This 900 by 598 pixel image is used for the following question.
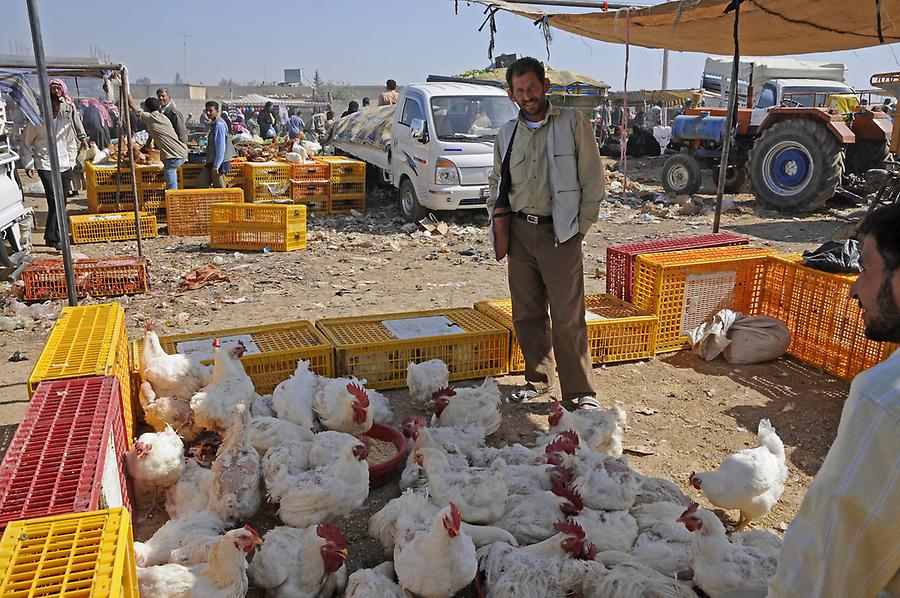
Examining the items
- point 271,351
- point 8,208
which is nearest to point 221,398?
point 271,351

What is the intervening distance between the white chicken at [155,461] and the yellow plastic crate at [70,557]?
1224 mm

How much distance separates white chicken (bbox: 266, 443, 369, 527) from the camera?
2.87 m

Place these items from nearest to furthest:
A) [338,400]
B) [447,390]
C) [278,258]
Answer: [338,400] < [447,390] < [278,258]

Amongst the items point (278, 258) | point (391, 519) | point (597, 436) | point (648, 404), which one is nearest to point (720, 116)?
point (278, 258)

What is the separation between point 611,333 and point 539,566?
2.82m

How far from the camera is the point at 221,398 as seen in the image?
351 cm

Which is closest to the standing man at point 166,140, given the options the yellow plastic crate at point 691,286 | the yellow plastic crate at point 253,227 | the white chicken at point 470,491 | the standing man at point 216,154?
the standing man at point 216,154

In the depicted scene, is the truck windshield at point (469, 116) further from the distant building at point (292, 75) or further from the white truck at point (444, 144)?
the distant building at point (292, 75)

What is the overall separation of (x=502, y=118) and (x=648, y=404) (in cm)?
698

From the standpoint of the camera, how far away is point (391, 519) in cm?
285

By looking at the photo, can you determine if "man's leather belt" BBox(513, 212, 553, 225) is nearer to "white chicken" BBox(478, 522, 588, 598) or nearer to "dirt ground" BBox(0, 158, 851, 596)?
"dirt ground" BBox(0, 158, 851, 596)

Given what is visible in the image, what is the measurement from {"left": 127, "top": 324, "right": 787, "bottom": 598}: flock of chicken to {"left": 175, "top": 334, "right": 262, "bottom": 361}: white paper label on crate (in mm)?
202

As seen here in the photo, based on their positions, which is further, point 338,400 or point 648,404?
point 648,404

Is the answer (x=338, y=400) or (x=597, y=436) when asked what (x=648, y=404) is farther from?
(x=338, y=400)
